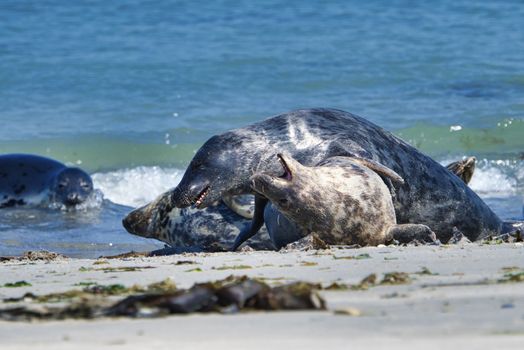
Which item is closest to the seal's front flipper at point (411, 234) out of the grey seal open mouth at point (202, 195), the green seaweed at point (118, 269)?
the grey seal open mouth at point (202, 195)

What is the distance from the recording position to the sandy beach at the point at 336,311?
3066mm

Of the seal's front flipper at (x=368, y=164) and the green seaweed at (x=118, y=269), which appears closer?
the green seaweed at (x=118, y=269)

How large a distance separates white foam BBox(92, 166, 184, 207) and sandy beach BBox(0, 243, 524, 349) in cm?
861

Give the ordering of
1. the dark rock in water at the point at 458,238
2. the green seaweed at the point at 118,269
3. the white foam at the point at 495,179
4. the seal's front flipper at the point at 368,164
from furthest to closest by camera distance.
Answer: the white foam at the point at 495,179 → the seal's front flipper at the point at 368,164 → the dark rock in water at the point at 458,238 → the green seaweed at the point at 118,269

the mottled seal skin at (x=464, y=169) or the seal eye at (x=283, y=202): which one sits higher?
the seal eye at (x=283, y=202)

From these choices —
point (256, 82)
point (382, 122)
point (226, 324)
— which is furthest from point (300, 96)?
point (226, 324)

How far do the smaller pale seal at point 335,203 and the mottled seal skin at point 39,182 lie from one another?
20.0 ft

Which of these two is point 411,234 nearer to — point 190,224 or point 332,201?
point 332,201

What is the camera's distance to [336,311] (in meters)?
3.53

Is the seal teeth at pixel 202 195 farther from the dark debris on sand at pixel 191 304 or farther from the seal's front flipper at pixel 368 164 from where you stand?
the dark debris on sand at pixel 191 304

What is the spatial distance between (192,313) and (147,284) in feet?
3.44

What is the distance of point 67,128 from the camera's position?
1728cm

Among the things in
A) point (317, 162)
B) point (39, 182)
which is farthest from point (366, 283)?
point (39, 182)

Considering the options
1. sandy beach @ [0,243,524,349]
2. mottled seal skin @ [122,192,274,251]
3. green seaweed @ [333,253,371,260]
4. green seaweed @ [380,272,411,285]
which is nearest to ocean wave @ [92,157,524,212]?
mottled seal skin @ [122,192,274,251]
